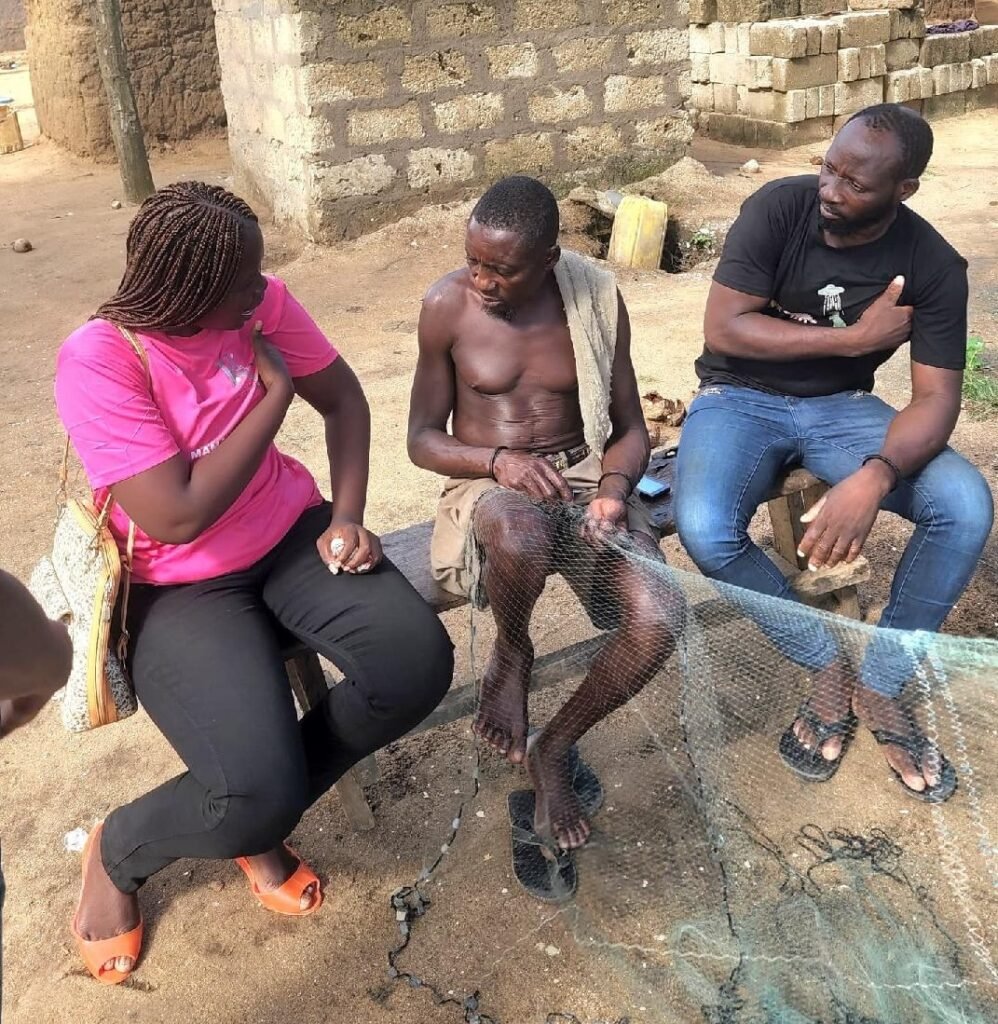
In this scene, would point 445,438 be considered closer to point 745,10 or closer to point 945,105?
point 745,10

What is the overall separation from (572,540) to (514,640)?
27 cm

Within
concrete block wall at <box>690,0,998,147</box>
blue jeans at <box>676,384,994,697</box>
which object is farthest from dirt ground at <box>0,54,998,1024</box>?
concrete block wall at <box>690,0,998,147</box>

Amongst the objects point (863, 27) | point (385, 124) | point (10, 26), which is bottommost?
point (385, 124)

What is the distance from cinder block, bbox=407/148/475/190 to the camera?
7.68 metres

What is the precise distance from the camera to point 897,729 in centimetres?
232

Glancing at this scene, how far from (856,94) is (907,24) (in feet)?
3.05

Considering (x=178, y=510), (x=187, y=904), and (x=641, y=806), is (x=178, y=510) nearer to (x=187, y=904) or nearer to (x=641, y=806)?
(x=187, y=904)

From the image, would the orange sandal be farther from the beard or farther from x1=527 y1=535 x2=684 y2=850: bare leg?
the beard

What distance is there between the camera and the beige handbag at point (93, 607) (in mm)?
2193

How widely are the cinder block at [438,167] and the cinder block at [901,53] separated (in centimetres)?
635

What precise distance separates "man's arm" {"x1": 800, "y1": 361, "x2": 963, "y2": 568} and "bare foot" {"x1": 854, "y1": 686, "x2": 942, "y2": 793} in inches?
19.4

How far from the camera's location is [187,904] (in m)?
2.52

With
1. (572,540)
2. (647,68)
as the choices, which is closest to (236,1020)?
(572,540)

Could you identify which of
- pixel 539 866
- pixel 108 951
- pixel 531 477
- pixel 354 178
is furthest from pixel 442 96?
pixel 108 951
